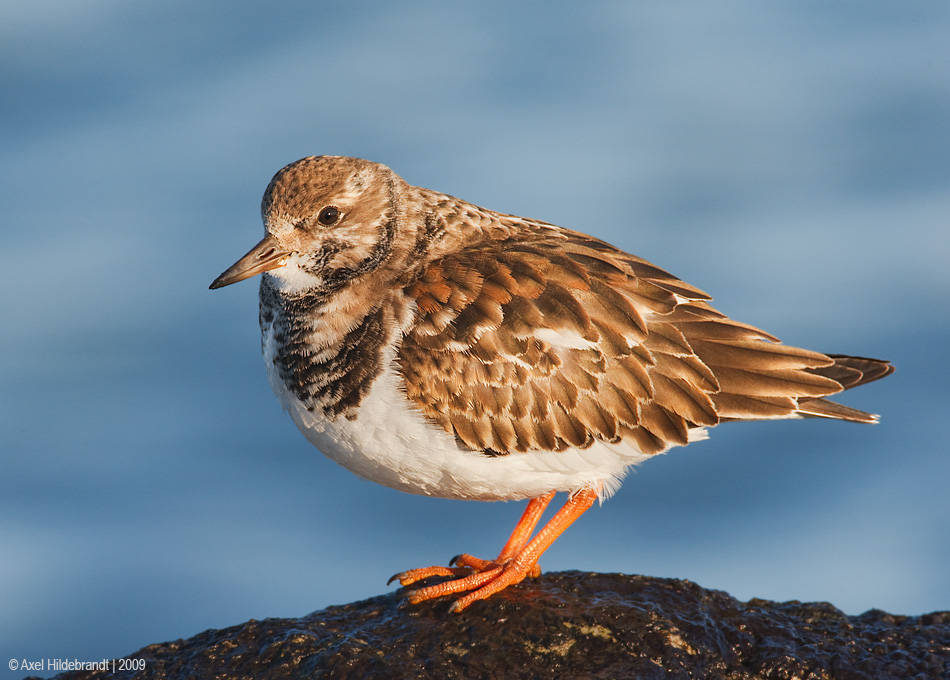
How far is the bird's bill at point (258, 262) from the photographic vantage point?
6215mm

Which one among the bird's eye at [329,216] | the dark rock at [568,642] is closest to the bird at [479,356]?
the bird's eye at [329,216]

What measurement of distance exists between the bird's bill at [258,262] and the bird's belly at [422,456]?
60 cm

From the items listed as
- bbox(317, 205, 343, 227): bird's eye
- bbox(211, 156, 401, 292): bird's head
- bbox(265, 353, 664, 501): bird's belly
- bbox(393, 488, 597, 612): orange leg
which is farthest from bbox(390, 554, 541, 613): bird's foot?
bbox(317, 205, 343, 227): bird's eye

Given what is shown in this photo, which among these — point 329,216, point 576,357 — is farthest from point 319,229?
point 576,357

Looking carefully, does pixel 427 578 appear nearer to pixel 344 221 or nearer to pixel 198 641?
pixel 198 641

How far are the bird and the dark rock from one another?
31 cm

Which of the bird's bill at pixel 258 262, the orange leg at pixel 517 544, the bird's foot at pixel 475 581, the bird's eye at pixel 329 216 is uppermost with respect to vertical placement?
the bird's eye at pixel 329 216

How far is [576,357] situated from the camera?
6199 mm

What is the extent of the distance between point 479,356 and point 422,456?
2.18ft

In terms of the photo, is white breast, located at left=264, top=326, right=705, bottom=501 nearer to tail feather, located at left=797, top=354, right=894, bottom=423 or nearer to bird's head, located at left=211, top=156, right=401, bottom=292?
bird's head, located at left=211, top=156, right=401, bottom=292

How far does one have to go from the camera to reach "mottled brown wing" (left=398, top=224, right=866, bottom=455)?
6066 mm

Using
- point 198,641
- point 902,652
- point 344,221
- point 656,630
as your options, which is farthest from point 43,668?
point 902,652

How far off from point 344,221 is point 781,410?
2939mm

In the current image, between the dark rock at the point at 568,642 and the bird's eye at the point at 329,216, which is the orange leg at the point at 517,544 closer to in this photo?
the dark rock at the point at 568,642
